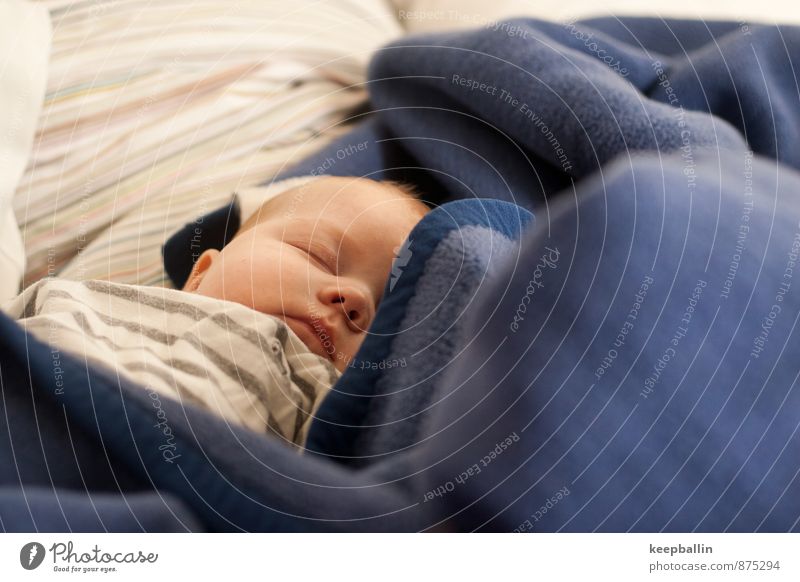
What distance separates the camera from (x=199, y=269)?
32cm

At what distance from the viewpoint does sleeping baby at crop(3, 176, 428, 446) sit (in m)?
0.27

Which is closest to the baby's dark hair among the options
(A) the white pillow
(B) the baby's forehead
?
(B) the baby's forehead

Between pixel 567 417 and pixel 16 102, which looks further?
pixel 16 102

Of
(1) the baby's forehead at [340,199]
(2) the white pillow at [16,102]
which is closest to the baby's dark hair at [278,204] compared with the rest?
(1) the baby's forehead at [340,199]

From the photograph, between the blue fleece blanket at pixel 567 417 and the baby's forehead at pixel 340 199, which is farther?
the baby's forehead at pixel 340 199

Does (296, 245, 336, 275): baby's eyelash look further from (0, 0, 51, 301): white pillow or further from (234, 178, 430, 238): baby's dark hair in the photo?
(0, 0, 51, 301): white pillow

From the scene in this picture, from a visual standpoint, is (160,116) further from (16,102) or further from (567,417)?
(567,417)

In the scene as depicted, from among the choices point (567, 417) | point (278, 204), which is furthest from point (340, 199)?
point (567, 417)

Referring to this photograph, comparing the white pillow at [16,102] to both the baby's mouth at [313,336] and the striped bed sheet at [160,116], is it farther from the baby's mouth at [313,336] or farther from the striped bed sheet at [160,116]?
the baby's mouth at [313,336]

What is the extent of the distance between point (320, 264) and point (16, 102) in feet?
0.57

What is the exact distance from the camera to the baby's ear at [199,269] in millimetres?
314

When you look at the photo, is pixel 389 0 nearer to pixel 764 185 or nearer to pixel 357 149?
pixel 357 149
